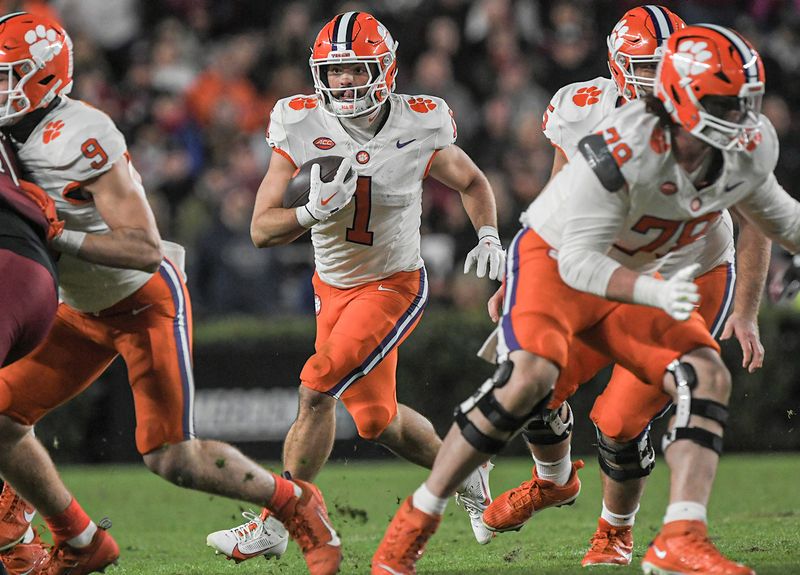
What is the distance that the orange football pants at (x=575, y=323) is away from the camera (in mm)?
4188

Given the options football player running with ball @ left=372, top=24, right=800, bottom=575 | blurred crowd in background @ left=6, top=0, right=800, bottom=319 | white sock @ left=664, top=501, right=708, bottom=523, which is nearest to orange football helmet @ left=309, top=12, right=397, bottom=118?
football player running with ball @ left=372, top=24, right=800, bottom=575

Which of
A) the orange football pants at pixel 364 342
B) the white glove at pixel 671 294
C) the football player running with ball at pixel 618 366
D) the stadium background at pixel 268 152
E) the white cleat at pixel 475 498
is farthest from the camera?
the stadium background at pixel 268 152

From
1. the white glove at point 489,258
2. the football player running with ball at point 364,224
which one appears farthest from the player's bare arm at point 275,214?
the white glove at point 489,258

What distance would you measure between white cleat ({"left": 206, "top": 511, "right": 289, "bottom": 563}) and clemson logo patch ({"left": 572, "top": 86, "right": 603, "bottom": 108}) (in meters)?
2.15

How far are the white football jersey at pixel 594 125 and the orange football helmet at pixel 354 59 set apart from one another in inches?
29.0

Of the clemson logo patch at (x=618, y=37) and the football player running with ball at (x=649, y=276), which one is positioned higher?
the clemson logo patch at (x=618, y=37)

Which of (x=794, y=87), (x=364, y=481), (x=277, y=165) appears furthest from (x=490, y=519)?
(x=794, y=87)

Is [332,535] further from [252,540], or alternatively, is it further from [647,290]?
[647,290]

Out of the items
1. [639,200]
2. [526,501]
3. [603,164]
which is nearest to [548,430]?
[526,501]

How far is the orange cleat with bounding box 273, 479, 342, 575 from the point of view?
462 cm

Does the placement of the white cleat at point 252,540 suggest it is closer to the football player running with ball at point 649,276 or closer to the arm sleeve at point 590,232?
the football player running with ball at point 649,276

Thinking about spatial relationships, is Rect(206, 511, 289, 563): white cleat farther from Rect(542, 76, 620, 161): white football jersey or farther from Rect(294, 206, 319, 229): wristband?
Rect(542, 76, 620, 161): white football jersey

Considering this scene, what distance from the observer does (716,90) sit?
13.0 ft

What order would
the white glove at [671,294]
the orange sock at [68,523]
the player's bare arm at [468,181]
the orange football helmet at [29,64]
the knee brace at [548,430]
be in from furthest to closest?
the player's bare arm at [468,181] < the knee brace at [548,430] < the orange sock at [68,523] < the orange football helmet at [29,64] < the white glove at [671,294]
